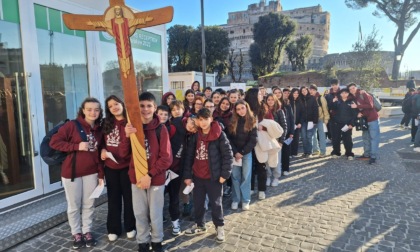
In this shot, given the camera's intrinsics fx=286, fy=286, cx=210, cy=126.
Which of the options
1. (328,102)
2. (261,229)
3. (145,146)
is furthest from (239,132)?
(328,102)

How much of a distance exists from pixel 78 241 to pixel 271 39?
141 feet

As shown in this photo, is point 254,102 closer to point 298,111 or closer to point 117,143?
point 117,143

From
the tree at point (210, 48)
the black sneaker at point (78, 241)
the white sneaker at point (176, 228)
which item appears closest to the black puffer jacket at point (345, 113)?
the white sneaker at point (176, 228)

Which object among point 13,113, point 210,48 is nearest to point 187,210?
point 13,113

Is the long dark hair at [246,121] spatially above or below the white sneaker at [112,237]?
above

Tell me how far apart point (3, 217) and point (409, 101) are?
1246 cm

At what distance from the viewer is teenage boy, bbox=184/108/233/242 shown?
11.5 ft

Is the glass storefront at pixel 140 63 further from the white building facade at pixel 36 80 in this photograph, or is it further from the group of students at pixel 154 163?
the group of students at pixel 154 163

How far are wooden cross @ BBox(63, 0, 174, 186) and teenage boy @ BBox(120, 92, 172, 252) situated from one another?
26 cm

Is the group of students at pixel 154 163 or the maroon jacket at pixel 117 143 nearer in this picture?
the group of students at pixel 154 163

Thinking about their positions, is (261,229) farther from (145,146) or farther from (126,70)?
(126,70)

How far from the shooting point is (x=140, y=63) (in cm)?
702

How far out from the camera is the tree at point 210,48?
4138 cm

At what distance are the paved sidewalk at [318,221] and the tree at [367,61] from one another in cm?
2108
